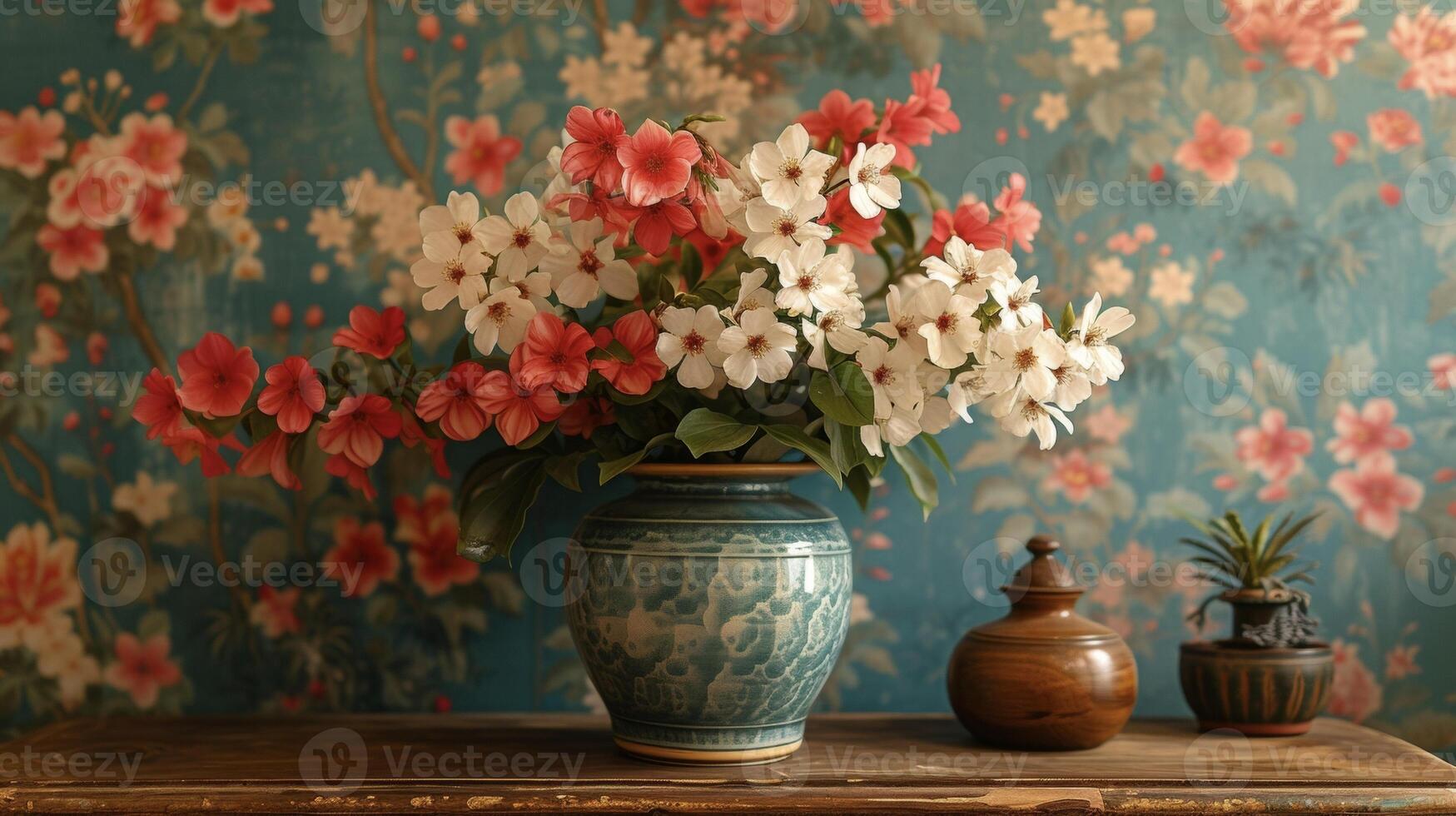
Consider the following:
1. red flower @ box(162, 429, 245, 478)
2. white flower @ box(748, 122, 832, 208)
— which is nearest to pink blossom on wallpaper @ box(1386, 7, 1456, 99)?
white flower @ box(748, 122, 832, 208)

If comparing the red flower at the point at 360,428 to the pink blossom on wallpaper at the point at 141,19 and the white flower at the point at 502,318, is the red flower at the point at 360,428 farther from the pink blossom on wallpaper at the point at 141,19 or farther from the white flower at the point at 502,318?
the pink blossom on wallpaper at the point at 141,19

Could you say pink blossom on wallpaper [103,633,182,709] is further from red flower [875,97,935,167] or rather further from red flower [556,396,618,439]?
red flower [875,97,935,167]

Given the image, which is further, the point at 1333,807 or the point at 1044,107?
the point at 1044,107

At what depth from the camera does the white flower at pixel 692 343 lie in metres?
1.01

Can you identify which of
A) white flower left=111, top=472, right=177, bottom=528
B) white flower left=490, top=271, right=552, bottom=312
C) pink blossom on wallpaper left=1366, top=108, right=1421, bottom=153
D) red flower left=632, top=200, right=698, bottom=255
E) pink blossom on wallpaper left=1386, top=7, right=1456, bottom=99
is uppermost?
pink blossom on wallpaper left=1386, top=7, right=1456, bottom=99

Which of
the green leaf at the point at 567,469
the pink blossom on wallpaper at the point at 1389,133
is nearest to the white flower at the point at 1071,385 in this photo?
the green leaf at the point at 567,469

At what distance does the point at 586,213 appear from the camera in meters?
1.02

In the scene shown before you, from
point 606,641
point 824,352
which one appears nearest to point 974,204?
point 824,352

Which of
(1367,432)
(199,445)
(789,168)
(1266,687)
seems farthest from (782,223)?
(1367,432)

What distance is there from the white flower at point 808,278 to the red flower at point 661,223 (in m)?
0.10

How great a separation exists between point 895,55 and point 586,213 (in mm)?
558

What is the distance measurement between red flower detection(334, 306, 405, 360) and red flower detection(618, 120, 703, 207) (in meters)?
0.29

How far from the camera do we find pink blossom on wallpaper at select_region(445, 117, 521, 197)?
136cm

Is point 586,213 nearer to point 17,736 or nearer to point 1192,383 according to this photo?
point 1192,383
